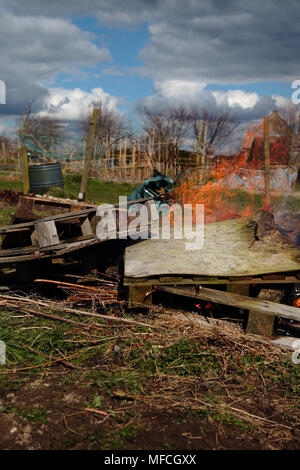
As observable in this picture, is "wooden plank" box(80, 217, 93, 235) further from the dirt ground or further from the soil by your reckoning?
the soil

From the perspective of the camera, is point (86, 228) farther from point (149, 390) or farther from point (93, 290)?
point (149, 390)

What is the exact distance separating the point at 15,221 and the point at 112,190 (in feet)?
33.9

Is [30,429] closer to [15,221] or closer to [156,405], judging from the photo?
[156,405]

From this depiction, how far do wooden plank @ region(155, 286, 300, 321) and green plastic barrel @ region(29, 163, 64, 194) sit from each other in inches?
308

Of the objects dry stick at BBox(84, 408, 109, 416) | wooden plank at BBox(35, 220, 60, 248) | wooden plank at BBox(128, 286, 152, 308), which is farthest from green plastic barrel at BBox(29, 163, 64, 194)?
dry stick at BBox(84, 408, 109, 416)

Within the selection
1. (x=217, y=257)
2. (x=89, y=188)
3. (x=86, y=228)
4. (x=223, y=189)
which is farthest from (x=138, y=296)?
(x=89, y=188)

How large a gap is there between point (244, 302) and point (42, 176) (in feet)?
28.0

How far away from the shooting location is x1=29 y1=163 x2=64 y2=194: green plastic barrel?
10.7 metres

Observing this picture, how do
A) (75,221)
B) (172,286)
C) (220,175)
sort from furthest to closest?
(220,175) < (75,221) < (172,286)

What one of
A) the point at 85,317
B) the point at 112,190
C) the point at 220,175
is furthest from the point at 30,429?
the point at 112,190

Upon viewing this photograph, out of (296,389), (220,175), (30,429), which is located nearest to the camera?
(30,429)

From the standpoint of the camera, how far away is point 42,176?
35.2 feet

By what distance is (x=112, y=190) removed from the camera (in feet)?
50.9

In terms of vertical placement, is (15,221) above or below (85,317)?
above
